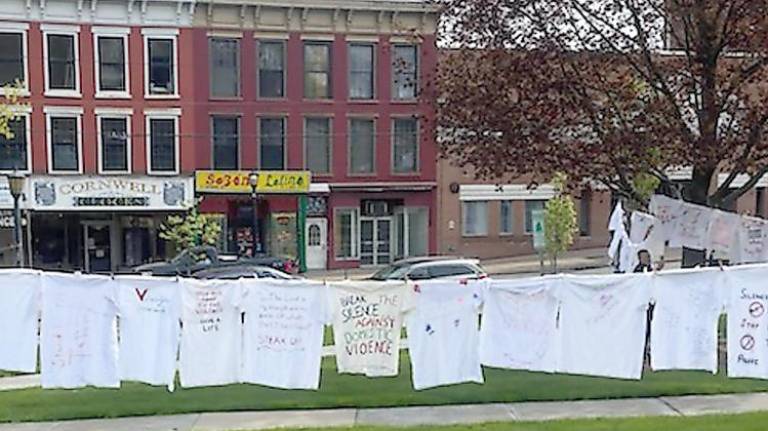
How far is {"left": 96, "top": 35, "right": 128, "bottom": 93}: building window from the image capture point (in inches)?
1230

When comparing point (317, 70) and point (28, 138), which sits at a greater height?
point (317, 70)

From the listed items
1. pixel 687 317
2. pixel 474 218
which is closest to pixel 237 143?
pixel 474 218

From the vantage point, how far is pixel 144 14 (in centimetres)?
3164

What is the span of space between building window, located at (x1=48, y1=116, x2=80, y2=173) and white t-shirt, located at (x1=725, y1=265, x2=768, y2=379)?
26.7 meters

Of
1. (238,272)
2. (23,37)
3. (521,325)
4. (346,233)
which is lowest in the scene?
(346,233)

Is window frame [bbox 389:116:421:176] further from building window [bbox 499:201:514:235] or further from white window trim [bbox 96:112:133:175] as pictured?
white window trim [bbox 96:112:133:175]

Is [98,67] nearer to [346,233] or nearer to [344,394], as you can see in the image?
[346,233]

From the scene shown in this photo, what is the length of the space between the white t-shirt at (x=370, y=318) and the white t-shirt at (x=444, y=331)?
0.62 ft

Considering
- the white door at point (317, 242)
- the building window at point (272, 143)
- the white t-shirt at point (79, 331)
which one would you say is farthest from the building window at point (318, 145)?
the white t-shirt at point (79, 331)

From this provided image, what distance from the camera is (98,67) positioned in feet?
102

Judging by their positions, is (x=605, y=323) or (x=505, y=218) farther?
(x=505, y=218)

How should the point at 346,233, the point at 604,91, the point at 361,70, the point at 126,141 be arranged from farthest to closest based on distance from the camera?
1. the point at 346,233
2. the point at 361,70
3. the point at 126,141
4. the point at 604,91

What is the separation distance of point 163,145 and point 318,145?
6.13m

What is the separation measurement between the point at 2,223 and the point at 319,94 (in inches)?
510
